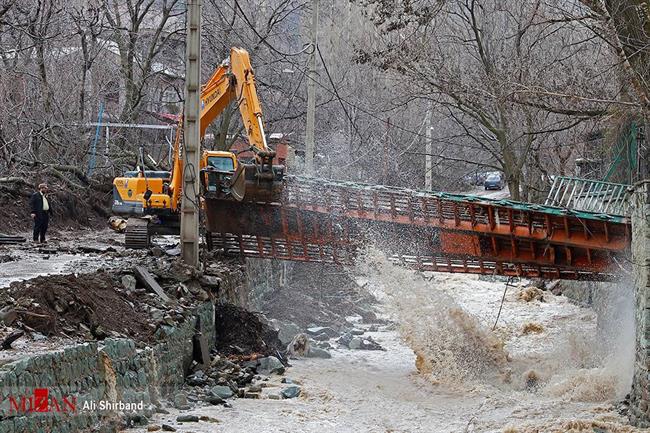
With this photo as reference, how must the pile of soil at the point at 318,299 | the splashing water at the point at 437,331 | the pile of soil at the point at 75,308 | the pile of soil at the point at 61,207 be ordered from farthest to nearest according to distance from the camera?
1. the pile of soil at the point at 61,207
2. the pile of soil at the point at 318,299
3. the splashing water at the point at 437,331
4. the pile of soil at the point at 75,308

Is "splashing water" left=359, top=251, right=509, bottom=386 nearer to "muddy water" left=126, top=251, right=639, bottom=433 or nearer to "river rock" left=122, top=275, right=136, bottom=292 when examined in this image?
"muddy water" left=126, top=251, right=639, bottom=433

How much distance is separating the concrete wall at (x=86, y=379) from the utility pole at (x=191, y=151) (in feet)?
12.8

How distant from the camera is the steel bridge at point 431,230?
18.4m

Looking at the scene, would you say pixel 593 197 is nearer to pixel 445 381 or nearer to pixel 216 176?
pixel 445 381

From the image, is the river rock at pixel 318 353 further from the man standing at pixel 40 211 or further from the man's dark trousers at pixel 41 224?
the man's dark trousers at pixel 41 224

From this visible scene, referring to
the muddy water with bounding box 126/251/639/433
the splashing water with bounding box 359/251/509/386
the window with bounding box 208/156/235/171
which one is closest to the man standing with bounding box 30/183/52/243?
the window with bounding box 208/156/235/171

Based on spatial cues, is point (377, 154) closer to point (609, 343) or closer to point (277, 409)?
point (609, 343)

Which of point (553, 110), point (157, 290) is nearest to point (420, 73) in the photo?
point (553, 110)

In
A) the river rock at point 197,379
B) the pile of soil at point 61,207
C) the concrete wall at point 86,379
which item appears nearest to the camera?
the concrete wall at point 86,379

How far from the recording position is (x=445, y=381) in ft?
61.4

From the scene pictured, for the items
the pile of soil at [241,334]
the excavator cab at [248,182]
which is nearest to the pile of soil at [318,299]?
the pile of soil at [241,334]

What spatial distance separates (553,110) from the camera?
19.7 m

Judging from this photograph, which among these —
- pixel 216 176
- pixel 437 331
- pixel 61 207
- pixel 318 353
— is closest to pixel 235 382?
pixel 318 353

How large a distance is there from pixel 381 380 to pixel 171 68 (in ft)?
91.0
